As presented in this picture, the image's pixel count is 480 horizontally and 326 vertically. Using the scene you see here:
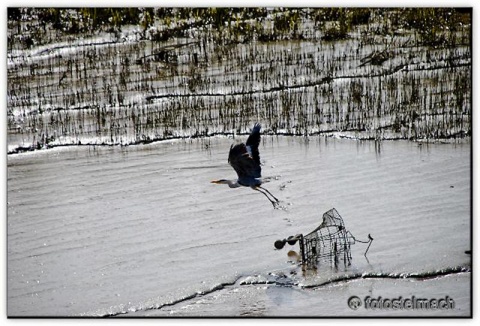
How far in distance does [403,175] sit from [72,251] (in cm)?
122

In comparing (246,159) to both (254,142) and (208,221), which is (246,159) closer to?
(254,142)

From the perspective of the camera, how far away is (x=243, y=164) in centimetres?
286

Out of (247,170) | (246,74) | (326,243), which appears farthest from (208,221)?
(246,74)

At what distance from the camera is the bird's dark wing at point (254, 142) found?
9.40 feet

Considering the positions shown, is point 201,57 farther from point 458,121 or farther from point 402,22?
point 458,121

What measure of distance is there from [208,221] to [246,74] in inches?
22.2

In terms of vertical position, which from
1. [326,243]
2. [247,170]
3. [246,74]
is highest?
[246,74]

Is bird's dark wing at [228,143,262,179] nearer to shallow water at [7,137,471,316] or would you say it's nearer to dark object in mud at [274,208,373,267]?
shallow water at [7,137,471,316]

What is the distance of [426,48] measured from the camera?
2955 millimetres

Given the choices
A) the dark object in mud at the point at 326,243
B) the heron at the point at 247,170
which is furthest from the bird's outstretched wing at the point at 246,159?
the dark object in mud at the point at 326,243

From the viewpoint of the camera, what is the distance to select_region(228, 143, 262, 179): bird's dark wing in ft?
9.38

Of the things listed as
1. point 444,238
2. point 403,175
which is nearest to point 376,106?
point 403,175

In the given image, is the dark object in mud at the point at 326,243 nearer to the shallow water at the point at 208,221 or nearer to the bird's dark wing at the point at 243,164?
the shallow water at the point at 208,221

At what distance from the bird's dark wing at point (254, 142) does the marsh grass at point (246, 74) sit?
3cm
